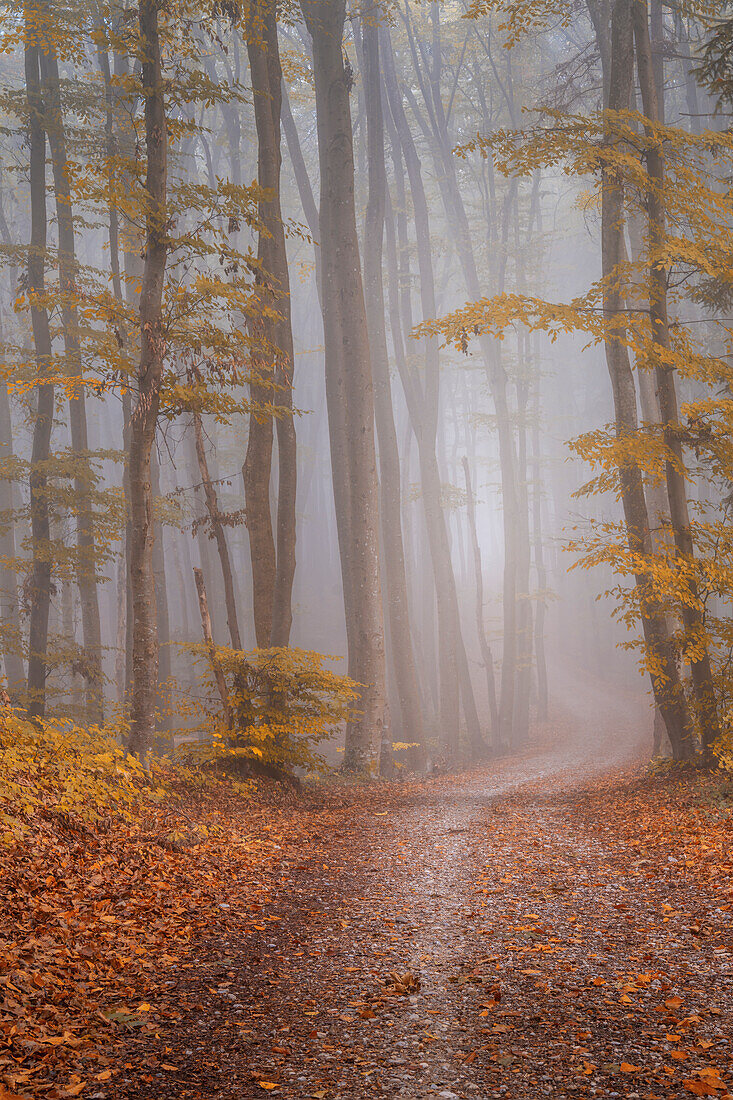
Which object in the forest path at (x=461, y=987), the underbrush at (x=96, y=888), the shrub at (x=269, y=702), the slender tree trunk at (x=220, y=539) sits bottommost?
the forest path at (x=461, y=987)

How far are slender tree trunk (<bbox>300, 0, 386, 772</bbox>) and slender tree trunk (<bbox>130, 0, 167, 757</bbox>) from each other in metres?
4.51

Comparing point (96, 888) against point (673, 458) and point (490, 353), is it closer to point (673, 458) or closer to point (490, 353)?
point (673, 458)

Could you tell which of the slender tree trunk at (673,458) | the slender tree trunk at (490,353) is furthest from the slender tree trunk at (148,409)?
the slender tree trunk at (490,353)

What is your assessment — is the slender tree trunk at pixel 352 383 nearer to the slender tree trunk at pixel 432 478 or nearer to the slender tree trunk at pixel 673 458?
the slender tree trunk at pixel 673 458

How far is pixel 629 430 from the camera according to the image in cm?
907

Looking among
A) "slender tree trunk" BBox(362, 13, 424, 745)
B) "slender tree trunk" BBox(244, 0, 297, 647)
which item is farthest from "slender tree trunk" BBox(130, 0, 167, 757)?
"slender tree trunk" BBox(362, 13, 424, 745)

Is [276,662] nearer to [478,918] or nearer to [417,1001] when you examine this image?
[478,918]

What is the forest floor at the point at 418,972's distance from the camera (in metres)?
2.97

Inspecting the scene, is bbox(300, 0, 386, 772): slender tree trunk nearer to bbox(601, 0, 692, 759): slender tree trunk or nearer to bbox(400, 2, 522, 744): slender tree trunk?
bbox(601, 0, 692, 759): slender tree trunk

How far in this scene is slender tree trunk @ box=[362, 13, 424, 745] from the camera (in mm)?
14914

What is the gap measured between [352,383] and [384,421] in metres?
3.29

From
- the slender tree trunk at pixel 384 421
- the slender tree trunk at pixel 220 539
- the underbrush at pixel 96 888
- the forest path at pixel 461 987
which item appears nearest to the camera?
the forest path at pixel 461 987

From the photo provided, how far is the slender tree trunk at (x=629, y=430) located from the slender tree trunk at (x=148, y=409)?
5370mm

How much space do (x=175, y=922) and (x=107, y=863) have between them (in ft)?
2.57
